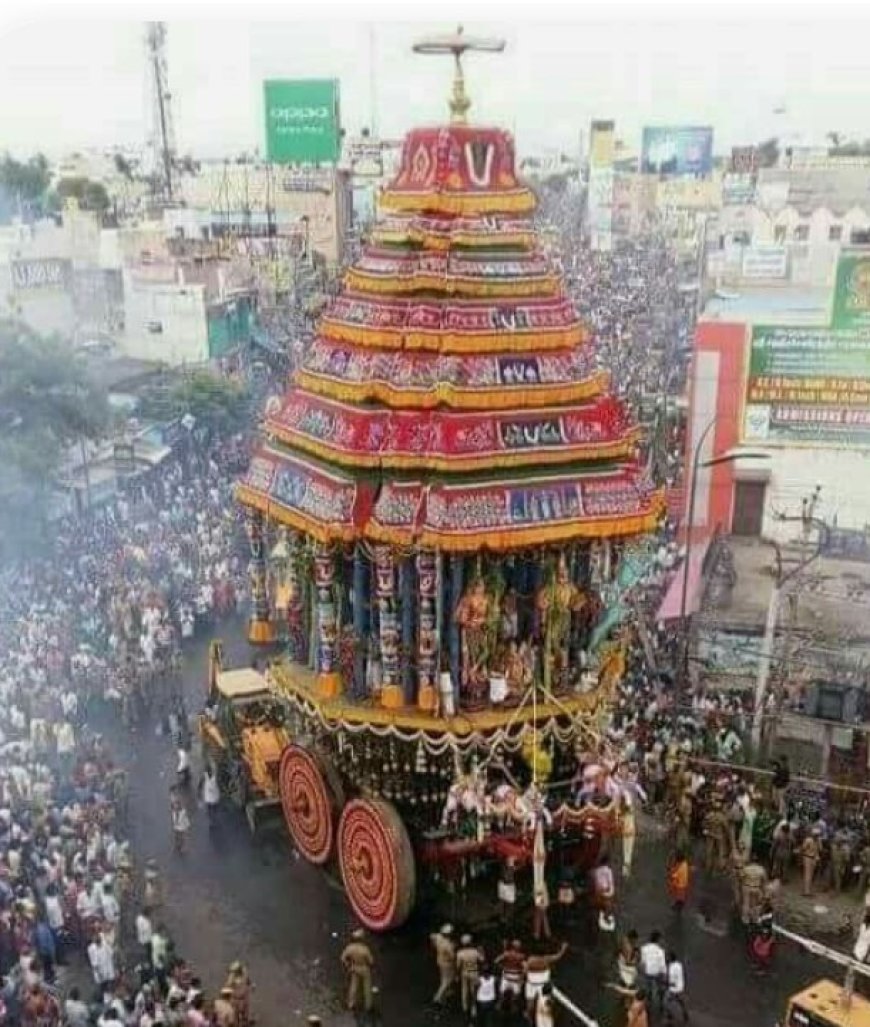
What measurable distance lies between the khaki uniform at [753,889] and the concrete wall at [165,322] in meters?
25.4

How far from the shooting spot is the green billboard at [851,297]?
21.2 meters

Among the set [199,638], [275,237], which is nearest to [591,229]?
[275,237]

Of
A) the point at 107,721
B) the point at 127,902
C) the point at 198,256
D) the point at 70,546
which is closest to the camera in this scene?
the point at 127,902

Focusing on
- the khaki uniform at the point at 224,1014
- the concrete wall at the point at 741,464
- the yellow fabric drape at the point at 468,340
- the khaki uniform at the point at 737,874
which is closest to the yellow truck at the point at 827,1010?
the khaki uniform at the point at 737,874

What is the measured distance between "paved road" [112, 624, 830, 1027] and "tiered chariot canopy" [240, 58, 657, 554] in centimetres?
407

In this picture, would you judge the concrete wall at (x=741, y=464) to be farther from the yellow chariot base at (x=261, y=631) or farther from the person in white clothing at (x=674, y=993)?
the person in white clothing at (x=674, y=993)

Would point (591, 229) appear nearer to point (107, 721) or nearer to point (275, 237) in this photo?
point (275, 237)

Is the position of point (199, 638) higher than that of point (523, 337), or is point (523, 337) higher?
point (523, 337)

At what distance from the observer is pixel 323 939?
12391mm

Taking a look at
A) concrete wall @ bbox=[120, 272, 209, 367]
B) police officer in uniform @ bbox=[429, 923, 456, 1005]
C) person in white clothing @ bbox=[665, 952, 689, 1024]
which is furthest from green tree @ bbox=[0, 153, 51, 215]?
person in white clothing @ bbox=[665, 952, 689, 1024]

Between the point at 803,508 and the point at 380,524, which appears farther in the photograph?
the point at 803,508

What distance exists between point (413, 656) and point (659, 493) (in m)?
3.14

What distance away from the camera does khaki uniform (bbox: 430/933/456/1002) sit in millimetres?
11266

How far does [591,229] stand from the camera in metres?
64.0
